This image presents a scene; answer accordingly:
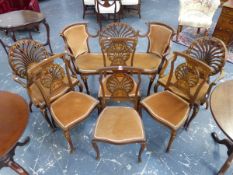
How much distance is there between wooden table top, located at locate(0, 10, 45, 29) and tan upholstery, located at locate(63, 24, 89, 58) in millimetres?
1045

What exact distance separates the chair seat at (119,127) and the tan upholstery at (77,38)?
1060 mm

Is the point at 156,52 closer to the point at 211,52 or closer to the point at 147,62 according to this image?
the point at 147,62

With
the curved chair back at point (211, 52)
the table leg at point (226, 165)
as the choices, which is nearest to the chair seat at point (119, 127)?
the table leg at point (226, 165)

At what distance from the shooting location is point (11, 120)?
58.1 inches

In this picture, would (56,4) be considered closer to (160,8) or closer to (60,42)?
(60,42)

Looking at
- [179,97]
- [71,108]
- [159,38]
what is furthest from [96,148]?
[159,38]

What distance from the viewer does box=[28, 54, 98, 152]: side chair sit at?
1787mm

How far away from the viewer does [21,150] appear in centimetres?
202

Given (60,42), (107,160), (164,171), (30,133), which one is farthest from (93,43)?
(164,171)

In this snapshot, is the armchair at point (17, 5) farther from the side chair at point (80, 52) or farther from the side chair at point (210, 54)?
the side chair at point (210, 54)

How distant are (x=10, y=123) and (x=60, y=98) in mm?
629

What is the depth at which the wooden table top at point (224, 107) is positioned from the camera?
1.43m

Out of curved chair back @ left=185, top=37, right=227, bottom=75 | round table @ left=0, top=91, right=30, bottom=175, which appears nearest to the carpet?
curved chair back @ left=185, top=37, right=227, bottom=75

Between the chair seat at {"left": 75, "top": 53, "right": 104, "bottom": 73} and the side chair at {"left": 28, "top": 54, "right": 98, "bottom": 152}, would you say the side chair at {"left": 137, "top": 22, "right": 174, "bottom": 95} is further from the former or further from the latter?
the side chair at {"left": 28, "top": 54, "right": 98, "bottom": 152}
